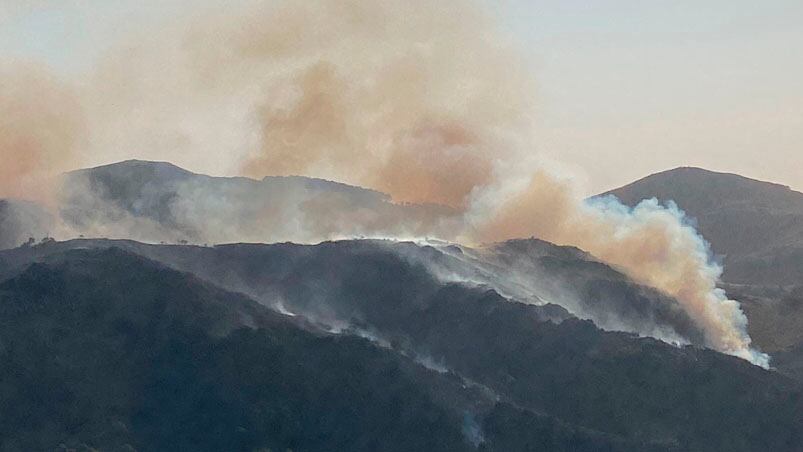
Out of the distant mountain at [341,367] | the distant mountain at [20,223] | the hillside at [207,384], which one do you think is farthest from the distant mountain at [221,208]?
the hillside at [207,384]

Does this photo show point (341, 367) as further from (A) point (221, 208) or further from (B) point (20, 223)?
(A) point (221, 208)

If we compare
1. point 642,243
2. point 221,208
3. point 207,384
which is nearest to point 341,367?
point 207,384

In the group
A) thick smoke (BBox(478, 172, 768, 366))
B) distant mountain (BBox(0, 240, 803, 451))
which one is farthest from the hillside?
thick smoke (BBox(478, 172, 768, 366))

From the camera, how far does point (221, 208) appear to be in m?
156

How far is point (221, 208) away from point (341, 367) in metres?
66.7

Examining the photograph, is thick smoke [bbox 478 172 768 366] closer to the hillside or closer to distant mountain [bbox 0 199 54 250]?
the hillside

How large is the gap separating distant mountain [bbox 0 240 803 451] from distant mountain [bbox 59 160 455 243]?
29.8 metres

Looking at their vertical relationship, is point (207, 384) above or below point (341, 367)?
below

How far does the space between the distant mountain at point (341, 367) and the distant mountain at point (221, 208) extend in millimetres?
29839

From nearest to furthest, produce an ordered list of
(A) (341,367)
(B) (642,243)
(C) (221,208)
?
1. (A) (341,367)
2. (B) (642,243)
3. (C) (221,208)

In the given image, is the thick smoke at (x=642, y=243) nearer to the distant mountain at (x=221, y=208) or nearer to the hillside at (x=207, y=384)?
the distant mountain at (x=221, y=208)

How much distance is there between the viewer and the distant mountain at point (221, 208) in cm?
14062

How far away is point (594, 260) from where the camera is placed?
123 m

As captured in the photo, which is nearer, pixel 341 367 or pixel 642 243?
pixel 341 367
